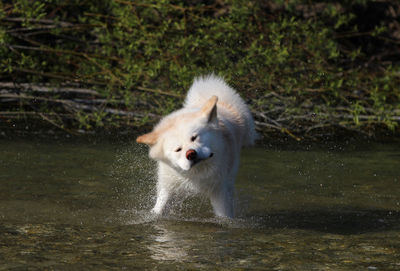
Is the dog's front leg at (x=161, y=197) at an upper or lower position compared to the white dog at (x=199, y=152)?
lower

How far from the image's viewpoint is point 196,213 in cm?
514

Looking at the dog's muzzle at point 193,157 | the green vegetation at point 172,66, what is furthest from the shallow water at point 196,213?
the green vegetation at point 172,66

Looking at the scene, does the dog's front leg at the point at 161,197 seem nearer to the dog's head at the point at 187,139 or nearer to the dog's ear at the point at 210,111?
the dog's head at the point at 187,139

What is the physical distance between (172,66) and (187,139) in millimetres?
3574

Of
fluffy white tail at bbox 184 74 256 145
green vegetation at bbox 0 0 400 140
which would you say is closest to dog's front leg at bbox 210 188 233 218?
fluffy white tail at bbox 184 74 256 145

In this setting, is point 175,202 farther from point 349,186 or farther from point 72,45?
point 72,45

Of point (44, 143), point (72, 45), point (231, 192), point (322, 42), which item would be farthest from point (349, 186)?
point (72, 45)

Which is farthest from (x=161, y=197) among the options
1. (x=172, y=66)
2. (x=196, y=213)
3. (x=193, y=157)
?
(x=172, y=66)

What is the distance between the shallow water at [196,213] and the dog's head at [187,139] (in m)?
0.48

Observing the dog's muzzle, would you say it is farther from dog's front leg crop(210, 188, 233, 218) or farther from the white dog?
dog's front leg crop(210, 188, 233, 218)

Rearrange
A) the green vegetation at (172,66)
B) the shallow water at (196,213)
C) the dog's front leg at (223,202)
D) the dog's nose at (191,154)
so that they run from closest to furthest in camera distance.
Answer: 1. the shallow water at (196,213)
2. the dog's nose at (191,154)
3. the dog's front leg at (223,202)
4. the green vegetation at (172,66)

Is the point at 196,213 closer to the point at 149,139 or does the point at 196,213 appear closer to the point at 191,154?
the point at 149,139

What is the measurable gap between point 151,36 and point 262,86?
1.41 metres

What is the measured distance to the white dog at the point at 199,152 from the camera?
14.1 ft
